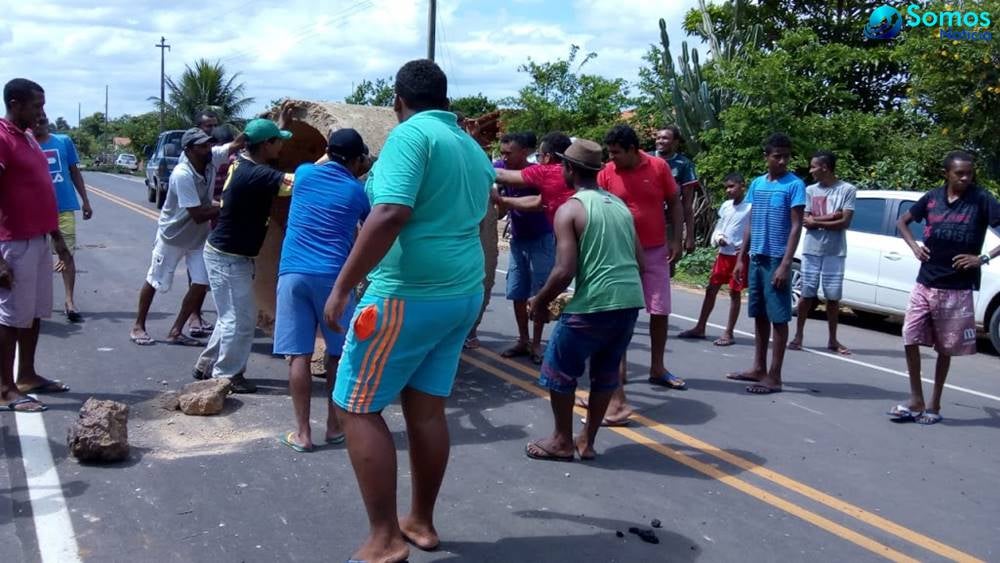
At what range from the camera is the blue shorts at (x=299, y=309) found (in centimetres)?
514

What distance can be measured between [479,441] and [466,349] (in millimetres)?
2578

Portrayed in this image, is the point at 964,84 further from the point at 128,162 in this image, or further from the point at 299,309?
the point at 128,162

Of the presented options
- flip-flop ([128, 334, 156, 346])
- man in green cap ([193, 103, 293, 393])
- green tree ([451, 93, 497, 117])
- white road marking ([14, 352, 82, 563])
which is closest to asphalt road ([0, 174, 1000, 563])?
white road marking ([14, 352, 82, 563])

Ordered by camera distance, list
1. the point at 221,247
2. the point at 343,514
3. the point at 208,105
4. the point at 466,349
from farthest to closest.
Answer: the point at 208,105
the point at 466,349
the point at 221,247
the point at 343,514

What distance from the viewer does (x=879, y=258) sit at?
10.3m

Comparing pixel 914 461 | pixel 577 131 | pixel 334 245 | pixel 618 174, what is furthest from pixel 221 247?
pixel 577 131

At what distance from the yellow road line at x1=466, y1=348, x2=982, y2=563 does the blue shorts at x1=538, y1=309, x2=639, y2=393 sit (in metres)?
0.83

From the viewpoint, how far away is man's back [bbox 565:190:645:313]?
197 inches

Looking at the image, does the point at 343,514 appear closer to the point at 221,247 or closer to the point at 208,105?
the point at 221,247

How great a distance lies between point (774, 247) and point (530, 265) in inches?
76.9

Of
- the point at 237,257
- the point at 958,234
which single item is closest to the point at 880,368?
the point at 958,234

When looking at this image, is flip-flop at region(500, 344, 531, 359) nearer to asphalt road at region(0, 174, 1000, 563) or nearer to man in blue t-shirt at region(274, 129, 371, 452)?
asphalt road at region(0, 174, 1000, 563)

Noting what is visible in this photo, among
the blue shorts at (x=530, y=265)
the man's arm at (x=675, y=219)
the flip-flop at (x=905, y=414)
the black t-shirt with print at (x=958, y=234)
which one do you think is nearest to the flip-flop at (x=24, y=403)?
the blue shorts at (x=530, y=265)

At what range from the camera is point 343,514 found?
433 centimetres
